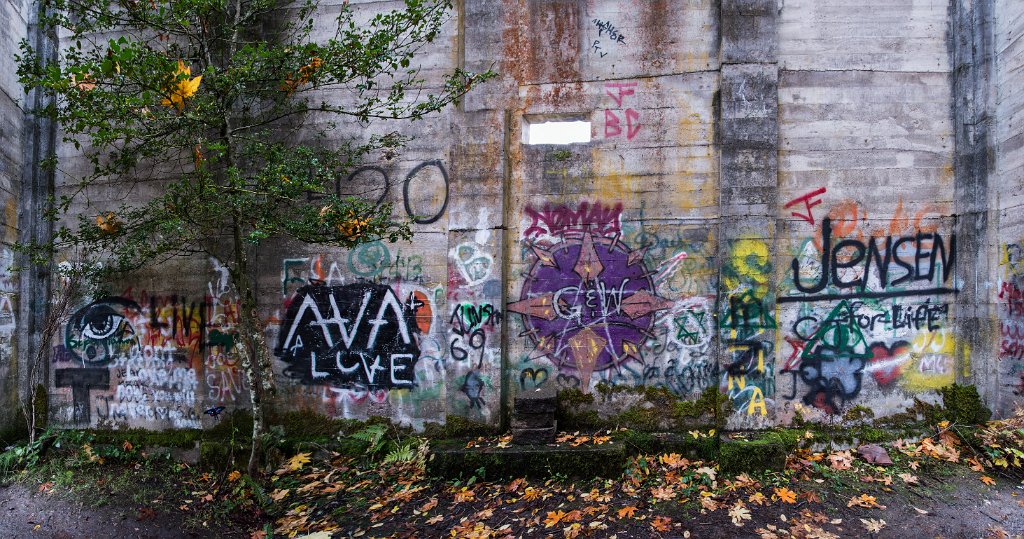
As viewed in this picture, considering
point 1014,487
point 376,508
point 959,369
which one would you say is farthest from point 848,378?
point 376,508

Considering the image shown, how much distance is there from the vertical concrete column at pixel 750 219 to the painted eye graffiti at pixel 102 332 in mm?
7455

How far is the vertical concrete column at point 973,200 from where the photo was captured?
5.95 meters

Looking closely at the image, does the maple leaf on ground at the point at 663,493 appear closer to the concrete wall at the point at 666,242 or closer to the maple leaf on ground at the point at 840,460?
the concrete wall at the point at 666,242

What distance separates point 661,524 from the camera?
4.75 meters

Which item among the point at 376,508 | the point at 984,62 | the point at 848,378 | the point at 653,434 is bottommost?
the point at 376,508

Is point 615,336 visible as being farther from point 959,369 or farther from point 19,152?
point 19,152

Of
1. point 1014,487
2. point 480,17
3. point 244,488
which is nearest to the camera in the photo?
point 1014,487

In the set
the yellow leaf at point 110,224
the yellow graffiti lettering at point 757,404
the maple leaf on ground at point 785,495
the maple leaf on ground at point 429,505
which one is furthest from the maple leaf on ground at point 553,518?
the yellow leaf at point 110,224

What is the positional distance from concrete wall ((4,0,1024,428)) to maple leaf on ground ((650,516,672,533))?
5.72 ft

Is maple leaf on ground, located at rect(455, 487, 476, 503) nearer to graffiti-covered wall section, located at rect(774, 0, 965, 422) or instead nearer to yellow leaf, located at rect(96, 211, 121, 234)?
graffiti-covered wall section, located at rect(774, 0, 965, 422)

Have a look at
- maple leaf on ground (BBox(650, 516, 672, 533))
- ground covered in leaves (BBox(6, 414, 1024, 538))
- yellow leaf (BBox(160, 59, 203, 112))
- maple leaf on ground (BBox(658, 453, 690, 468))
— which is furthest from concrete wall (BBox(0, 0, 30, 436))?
maple leaf on ground (BBox(658, 453, 690, 468))

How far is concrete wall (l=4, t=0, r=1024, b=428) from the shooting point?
19.8 feet

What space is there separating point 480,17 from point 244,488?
611cm

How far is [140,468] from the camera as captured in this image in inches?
244
